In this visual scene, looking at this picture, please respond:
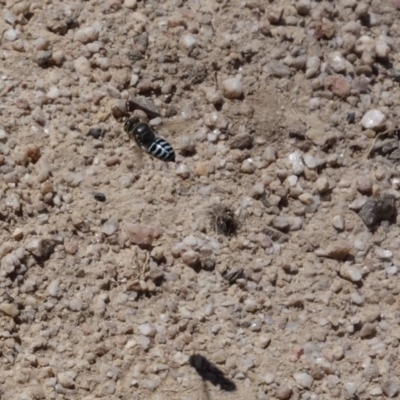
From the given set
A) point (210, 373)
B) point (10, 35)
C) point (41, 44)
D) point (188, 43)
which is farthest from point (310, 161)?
point (10, 35)

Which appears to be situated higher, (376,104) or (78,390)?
(376,104)

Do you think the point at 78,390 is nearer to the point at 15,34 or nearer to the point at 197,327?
the point at 197,327

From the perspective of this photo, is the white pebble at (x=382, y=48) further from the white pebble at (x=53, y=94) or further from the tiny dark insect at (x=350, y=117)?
the white pebble at (x=53, y=94)

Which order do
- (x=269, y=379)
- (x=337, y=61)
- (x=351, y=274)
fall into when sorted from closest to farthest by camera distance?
(x=269, y=379)
(x=351, y=274)
(x=337, y=61)

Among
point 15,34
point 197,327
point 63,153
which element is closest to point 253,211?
point 197,327

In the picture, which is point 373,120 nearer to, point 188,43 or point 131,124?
point 188,43

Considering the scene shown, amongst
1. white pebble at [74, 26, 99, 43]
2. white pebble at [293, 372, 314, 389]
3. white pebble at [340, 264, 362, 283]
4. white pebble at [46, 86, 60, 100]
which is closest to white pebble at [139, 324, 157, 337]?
white pebble at [293, 372, 314, 389]
